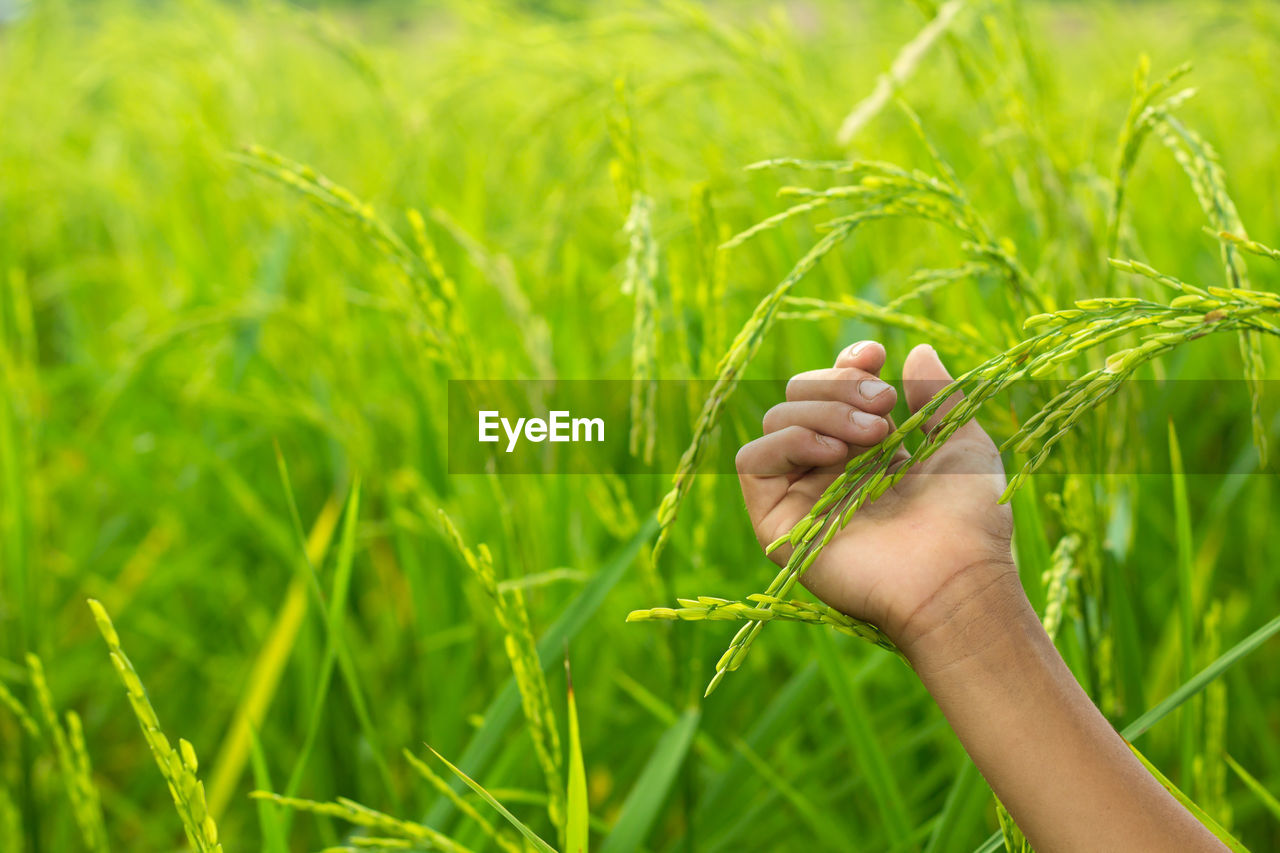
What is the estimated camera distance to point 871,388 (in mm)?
477

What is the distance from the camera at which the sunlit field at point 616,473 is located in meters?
0.63

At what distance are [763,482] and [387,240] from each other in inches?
13.8

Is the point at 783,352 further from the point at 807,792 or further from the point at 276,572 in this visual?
the point at 276,572

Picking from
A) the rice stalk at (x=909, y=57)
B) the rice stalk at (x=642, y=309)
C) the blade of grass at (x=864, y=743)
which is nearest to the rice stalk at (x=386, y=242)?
the rice stalk at (x=642, y=309)

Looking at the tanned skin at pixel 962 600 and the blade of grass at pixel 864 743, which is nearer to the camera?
the tanned skin at pixel 962 600

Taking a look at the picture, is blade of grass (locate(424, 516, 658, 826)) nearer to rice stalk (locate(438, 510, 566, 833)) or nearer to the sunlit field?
the sunlit field

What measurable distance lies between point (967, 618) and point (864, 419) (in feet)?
0.37

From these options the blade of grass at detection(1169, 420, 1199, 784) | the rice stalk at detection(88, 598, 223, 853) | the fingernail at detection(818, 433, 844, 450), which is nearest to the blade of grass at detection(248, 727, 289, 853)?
the rice stalk at detection(88, 598, 223, 853)

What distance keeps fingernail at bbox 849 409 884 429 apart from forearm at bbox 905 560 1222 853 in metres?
0.09

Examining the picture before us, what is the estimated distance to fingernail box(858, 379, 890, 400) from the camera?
474mm

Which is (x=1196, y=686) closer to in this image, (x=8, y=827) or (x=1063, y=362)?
(x=1063, y=362)

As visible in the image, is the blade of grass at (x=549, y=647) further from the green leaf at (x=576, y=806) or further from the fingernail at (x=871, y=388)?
the fingernail at (x=871, y=388)

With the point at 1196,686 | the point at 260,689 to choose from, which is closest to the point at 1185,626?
the point at 1196,686

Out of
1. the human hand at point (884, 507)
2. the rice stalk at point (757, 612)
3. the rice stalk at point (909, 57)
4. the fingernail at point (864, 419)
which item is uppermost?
the rice stalk at point (909, 57)
